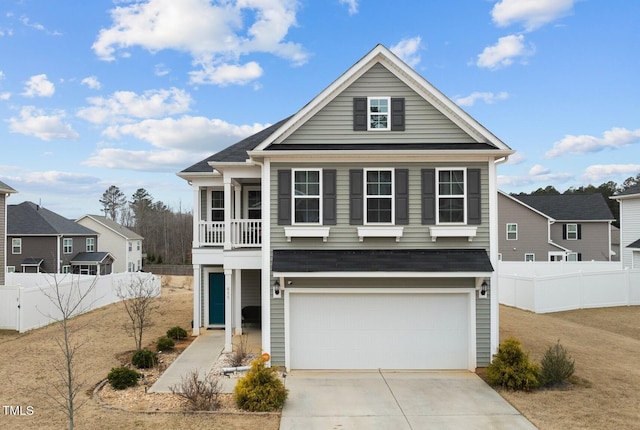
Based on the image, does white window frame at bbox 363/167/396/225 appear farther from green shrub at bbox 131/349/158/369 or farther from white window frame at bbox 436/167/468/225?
green shrub at bbox 131/349/158/369

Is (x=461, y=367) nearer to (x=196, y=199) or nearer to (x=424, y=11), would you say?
(x=196, y=199)

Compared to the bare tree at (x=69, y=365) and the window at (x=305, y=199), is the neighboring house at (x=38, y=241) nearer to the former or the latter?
the bare tree at (x=69, y=365)

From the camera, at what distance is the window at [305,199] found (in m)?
11.3

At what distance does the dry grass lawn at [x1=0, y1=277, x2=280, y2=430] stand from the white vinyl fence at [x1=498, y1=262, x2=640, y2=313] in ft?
51.6

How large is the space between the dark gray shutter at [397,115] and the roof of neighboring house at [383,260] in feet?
11.4

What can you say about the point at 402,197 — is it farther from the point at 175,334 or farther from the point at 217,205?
the point at 175,334

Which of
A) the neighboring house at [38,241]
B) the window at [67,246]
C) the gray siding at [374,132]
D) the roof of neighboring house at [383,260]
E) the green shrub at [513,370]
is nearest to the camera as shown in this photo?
the green shrub at [513,370]

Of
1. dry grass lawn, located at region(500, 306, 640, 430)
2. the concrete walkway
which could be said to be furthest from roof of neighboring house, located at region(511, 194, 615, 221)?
the concrete walkway

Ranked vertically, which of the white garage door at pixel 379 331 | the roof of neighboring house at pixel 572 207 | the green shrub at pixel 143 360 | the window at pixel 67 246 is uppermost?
the roof of neighboring house at pixel 572 207

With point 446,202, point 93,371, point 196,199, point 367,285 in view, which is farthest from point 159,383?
point 446,202

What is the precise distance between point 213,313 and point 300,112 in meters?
8.97

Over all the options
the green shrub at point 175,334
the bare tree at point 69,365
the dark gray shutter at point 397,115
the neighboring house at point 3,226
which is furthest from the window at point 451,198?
the neighboring house at point 3,226

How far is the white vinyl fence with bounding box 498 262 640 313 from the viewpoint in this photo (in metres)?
19.6

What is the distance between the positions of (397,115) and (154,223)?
207 feet
